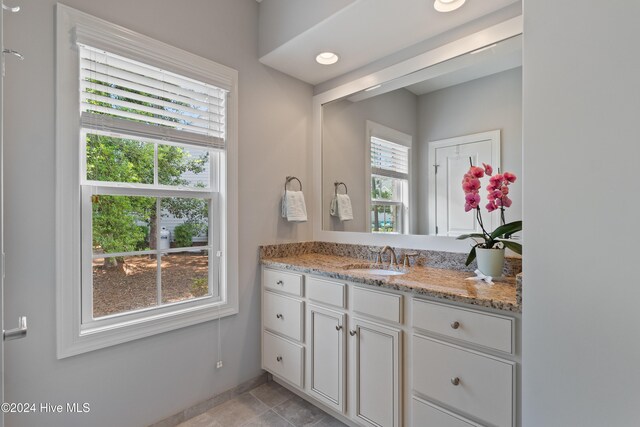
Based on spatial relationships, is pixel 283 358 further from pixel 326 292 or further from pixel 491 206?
pixel 491 206

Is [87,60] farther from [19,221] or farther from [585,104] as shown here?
[585,104]

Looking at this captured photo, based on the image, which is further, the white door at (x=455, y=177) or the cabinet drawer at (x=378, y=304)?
the white door at (x=455, y=177)

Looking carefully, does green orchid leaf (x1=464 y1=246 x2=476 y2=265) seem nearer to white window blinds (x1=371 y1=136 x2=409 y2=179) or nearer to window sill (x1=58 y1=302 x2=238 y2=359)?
white window blinds (x1=371 y1=136 x2=409 y2=179)

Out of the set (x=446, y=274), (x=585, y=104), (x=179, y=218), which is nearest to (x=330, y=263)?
(x=446, y=274)

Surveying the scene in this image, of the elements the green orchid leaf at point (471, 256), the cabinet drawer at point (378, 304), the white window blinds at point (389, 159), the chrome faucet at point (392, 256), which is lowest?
the cabinet drawer at point (378, 304)

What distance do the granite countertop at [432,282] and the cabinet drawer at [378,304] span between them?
5 cm

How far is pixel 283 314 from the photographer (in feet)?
6.76

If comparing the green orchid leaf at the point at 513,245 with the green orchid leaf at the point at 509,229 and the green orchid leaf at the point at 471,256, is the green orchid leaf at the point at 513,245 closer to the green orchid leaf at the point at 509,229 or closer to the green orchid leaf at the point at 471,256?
the green orchid leaf at the point at 509,229

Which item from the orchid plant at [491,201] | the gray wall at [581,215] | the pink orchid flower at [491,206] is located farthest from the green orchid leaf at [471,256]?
the gray wall at [581,215]

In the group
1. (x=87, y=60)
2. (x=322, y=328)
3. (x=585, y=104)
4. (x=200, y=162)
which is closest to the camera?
(x=585, y=104)

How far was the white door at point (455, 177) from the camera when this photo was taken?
169 centimetres

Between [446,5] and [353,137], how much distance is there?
0.98 m

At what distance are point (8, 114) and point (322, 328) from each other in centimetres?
181

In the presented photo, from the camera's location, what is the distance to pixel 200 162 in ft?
6.57
